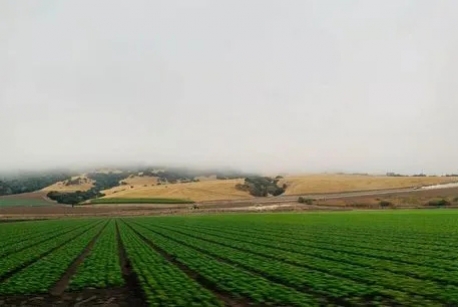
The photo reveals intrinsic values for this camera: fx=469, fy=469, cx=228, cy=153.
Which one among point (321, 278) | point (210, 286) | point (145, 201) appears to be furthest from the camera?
point (145, 201)

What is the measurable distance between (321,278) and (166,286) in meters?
6.31

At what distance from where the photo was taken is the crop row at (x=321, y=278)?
15.9 m

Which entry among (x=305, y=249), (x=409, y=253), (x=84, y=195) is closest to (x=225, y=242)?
(x=305, y=249)

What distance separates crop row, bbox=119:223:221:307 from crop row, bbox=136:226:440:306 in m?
3.62

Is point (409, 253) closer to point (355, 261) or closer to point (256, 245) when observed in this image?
point (355, 261)

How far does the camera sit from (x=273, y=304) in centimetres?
1535

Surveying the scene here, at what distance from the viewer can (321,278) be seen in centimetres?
1914

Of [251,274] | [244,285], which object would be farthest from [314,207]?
[244,285]

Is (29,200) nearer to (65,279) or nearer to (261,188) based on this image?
(261,188)

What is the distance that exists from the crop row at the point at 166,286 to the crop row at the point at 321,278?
3620 mm

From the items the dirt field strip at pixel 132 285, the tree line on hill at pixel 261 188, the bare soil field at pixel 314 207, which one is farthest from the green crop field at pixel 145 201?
the dirt field strip at pixel 132 285

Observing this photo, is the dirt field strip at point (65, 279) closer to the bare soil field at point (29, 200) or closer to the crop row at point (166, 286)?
the crop row at point (166, 286)

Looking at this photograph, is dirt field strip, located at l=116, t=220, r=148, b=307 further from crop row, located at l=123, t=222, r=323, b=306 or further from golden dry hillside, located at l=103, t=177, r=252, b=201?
golden dry hillside, located at l=103, t=177, r=252, b=201

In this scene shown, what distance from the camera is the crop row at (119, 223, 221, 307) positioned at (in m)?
16.1
